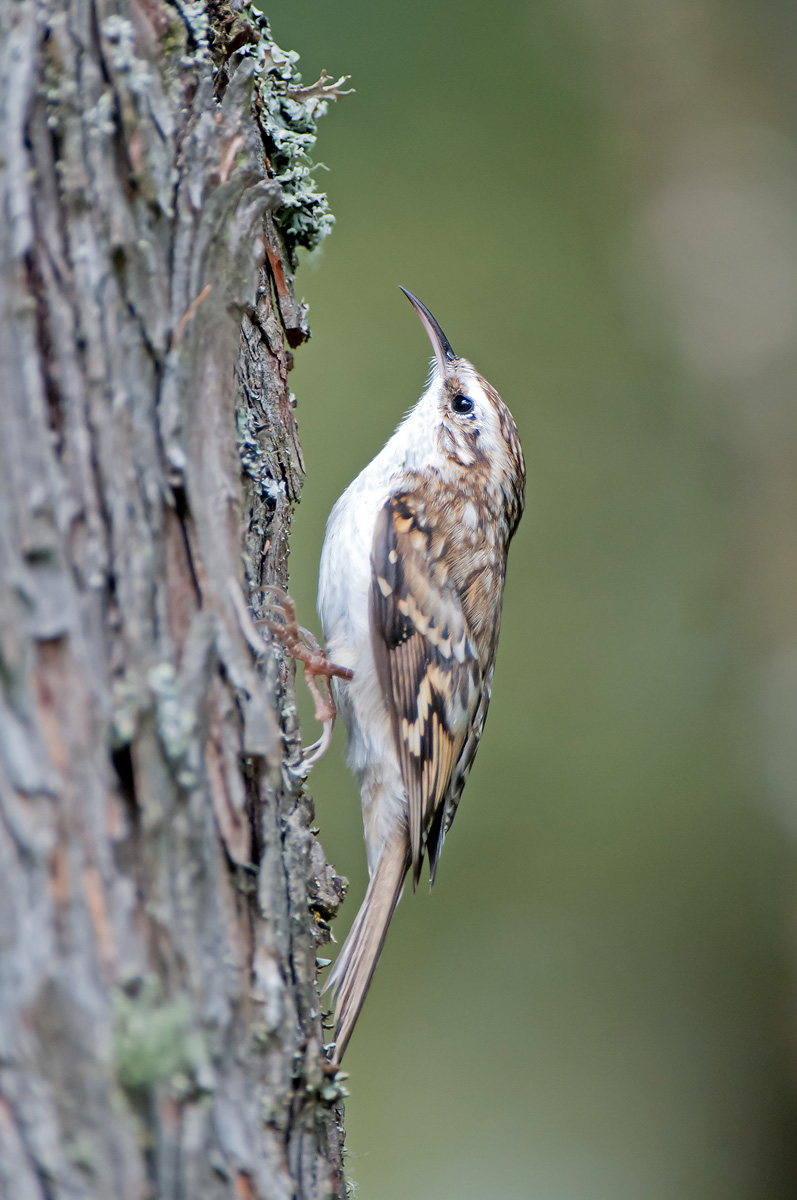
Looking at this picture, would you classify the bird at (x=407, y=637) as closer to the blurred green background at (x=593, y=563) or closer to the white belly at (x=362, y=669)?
the white belly at (x=362, y=669)

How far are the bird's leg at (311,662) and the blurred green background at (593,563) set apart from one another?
4.52 feet

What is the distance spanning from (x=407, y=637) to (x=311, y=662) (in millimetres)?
315

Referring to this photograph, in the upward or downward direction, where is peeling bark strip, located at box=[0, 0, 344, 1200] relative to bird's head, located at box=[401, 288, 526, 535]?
downward

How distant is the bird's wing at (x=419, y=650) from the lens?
2.23 metres

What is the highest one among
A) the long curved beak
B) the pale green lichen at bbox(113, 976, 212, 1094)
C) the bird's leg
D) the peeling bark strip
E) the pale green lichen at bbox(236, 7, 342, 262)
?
the long curved beak

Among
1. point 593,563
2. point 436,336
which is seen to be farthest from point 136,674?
point 593,563

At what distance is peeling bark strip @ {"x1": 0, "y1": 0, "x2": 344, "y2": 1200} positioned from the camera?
883mm

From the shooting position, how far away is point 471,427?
2.58m

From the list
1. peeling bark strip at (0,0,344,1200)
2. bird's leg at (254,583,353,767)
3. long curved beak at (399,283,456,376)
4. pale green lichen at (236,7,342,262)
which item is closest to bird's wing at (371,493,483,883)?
bird's leg at (254,583,353,767)

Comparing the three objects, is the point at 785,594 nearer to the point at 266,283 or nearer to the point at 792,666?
the point at 792,666

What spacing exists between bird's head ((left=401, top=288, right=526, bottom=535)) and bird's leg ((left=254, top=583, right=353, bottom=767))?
69cm

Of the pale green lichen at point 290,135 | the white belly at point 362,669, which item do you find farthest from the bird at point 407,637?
the pale green lichen at point 290,135

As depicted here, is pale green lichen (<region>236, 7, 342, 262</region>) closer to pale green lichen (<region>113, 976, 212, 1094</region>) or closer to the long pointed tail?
the long pointed tail

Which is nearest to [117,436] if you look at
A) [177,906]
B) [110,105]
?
[110,105]
